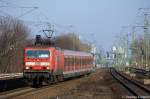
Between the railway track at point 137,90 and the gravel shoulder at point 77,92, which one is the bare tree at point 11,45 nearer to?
the railway track at point 137,90

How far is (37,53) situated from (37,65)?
3.61ft

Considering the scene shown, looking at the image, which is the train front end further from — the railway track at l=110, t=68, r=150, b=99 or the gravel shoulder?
the railway track at l=110, t=68, r=150, b=99

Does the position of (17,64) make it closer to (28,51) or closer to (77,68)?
(77,68)

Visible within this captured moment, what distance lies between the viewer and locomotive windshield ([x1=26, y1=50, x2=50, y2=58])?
115 feet

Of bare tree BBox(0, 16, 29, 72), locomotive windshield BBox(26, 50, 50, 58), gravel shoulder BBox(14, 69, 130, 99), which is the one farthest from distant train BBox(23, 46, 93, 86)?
bare tree BBox(0, 16, 29, 72)

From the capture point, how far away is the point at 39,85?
3747cm

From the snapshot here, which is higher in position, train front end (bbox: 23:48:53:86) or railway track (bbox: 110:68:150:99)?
train front end (bbox: 23:48:53:86)

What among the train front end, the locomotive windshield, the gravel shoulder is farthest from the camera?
the locomotive windshield

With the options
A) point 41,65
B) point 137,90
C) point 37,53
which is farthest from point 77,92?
point 37,53

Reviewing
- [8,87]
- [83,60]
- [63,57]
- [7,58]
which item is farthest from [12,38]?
[8,87]

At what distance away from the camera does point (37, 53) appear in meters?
35.0

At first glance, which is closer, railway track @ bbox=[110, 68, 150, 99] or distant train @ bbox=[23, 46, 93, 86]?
railway track @ bbox=[110, 68, 150, 99]

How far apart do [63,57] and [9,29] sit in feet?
94.5

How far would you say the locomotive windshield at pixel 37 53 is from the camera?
34938 mm
